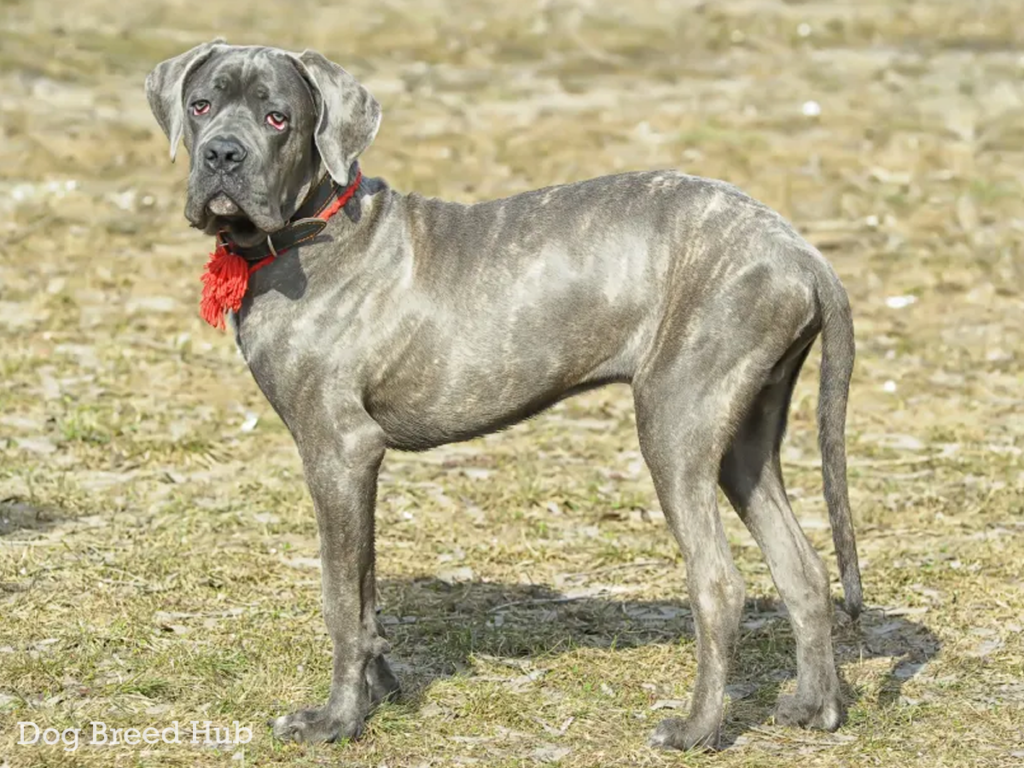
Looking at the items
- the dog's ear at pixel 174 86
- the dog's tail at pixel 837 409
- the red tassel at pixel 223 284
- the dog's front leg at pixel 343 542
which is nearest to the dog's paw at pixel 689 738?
the dog's tail at pixel 837 409

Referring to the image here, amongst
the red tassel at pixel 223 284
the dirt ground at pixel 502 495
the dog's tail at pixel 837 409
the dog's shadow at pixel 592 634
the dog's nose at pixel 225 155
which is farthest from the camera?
the dog's shadow at pixel 592 634

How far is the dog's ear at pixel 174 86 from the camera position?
6.08 meters

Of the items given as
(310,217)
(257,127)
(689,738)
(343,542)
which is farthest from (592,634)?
(257,127)

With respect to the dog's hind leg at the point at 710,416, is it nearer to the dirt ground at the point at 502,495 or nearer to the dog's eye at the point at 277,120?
the dirt ground at the point at 502,495

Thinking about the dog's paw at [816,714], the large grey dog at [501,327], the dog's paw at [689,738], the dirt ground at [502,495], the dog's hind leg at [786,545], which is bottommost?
the dirt ground at [502,495]

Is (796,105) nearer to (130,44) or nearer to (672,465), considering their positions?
(130,44)

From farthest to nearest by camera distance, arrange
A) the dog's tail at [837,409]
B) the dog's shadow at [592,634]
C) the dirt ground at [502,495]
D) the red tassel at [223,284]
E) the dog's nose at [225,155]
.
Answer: the dog's shadow at [592,634] → the dirt ground at [502,495] → the red tassel at [223,284] → the dog's tail at [837,409] → the dog's nose at [225,155]

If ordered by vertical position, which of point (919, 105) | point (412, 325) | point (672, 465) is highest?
point (412, 325)

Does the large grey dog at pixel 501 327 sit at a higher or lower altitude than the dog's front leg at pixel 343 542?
higher

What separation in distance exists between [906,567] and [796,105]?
41.3 ft

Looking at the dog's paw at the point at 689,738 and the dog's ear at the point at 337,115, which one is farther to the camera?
the dog's ear at the point at 337,115

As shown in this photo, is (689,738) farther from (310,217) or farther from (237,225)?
(237,225)

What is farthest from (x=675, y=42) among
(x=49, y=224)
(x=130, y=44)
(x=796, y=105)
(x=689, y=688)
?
(x=689, y=688)

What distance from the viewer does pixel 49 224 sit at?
46.4 ft
